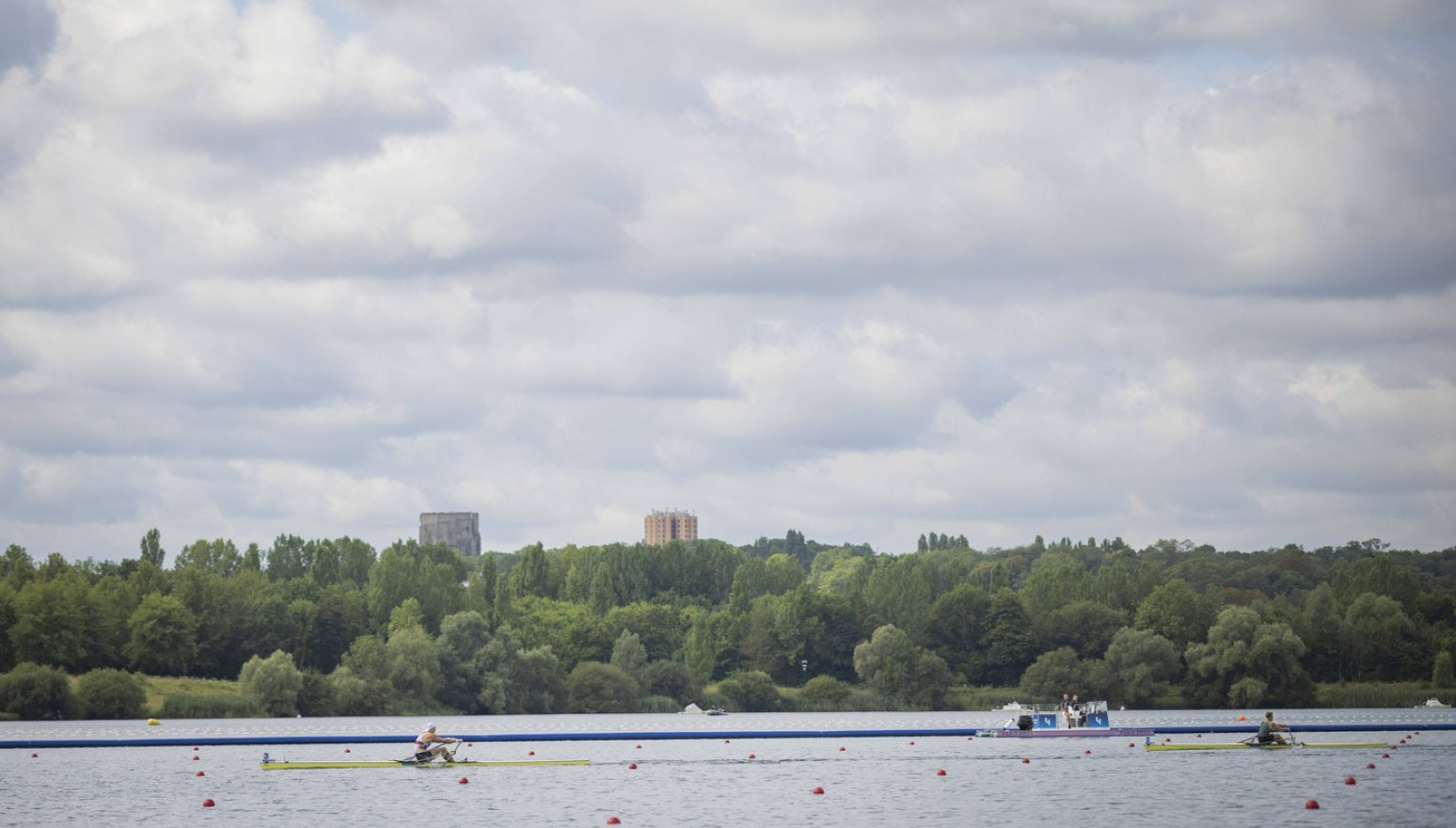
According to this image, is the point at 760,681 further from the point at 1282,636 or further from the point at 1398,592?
the point at 1398,592

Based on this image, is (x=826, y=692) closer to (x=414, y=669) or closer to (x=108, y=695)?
(x=414, y=669)

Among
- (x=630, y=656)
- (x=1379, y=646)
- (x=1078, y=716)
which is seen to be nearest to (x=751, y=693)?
(x=630, y=656)

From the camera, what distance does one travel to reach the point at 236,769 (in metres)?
66.2

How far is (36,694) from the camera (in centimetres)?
10150

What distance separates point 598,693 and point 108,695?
37356mm

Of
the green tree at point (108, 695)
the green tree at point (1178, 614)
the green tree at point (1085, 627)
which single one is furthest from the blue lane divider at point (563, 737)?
the green tree at point (1085, 627)

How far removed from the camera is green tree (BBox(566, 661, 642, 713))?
416 ft

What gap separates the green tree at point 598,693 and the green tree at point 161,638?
2968cm

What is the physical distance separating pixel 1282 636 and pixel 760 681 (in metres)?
43.4

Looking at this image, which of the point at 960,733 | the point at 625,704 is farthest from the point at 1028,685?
the point at 960,733

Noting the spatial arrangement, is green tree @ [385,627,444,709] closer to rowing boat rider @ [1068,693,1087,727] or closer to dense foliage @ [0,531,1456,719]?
dense foliage @ [0,531,1456,719]

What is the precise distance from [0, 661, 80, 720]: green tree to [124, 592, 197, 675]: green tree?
21548mm

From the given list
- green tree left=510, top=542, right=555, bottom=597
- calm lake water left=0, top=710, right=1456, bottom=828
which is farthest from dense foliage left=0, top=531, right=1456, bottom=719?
calm lake water left=0, top=710, right=1456, bottom=828

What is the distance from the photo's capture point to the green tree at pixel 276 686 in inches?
4186
